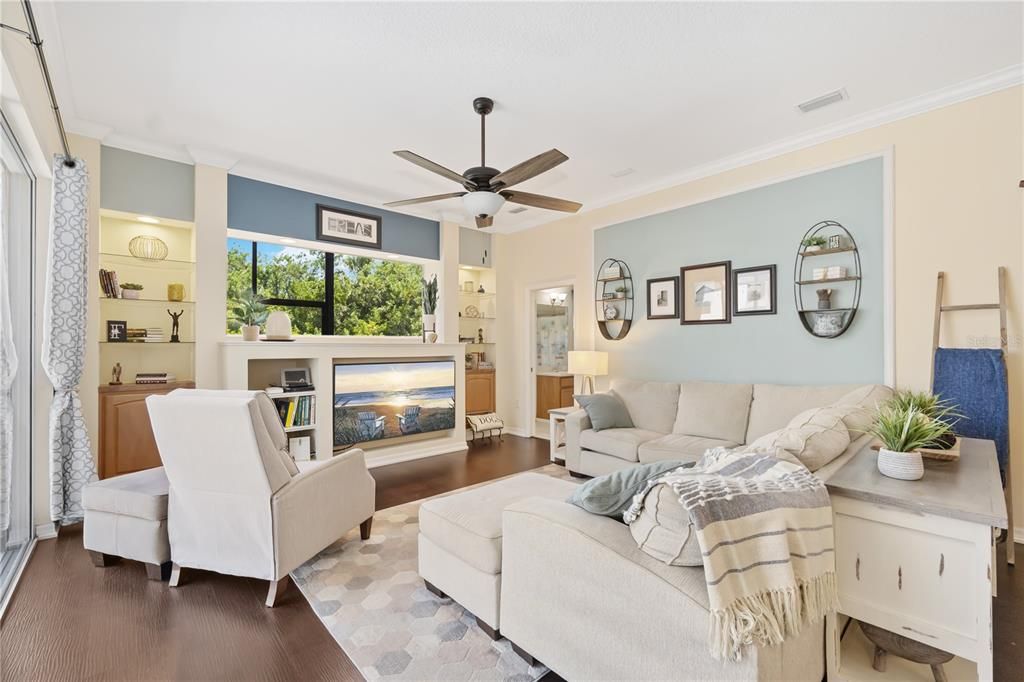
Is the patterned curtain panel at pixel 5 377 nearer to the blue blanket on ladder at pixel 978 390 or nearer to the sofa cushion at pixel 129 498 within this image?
the sofa cushion at pixel 129 498

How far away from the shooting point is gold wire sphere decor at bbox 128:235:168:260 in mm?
3980

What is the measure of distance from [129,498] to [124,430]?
1426 millimetres

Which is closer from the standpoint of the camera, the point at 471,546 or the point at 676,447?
the point at 471,546

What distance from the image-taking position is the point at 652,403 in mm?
4371

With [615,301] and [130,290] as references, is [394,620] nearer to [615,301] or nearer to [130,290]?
[130,290]

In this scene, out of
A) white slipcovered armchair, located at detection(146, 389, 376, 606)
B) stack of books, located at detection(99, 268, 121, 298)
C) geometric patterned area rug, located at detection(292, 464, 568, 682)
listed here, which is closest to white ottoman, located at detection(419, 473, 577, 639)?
geometric patterned area rug, located at detection(292, 464, 568, 682)

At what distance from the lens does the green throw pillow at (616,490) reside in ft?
5.25

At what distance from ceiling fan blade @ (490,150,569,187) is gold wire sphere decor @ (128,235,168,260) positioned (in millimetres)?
3117

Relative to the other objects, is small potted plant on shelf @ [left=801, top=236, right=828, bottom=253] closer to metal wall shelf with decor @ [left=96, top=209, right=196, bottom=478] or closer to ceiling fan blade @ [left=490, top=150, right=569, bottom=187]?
ceiling fan blade @ [left=490, top=150, right=569, bottom=187]

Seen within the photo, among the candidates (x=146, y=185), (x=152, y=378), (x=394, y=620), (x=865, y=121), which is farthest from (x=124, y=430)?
(x=865, y=121)

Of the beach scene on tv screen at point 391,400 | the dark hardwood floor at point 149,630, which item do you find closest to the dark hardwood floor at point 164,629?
the dark hardwood floor at point 149,630

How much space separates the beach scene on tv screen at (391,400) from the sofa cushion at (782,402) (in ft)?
10.6

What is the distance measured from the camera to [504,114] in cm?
333

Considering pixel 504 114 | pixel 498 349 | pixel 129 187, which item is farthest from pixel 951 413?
pixel 129 187
